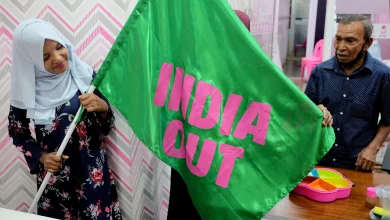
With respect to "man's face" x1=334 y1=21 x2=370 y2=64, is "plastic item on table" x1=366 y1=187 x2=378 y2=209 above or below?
below

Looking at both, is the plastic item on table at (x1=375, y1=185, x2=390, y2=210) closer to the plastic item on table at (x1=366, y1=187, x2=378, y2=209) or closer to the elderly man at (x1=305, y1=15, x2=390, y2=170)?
the plastic item on table at (x1=366, y1=187, x2=378, y2=209)

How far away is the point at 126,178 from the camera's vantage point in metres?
1.99

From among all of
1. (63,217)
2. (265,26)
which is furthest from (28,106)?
Answer: (265,26)

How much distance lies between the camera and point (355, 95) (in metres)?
2.06

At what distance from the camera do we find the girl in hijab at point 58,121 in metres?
1.66

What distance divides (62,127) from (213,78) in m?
0.82

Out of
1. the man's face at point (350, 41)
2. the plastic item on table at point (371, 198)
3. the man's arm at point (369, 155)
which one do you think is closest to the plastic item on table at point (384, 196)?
the plastic item on table at point (371, 198)

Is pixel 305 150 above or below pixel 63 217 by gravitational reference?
above

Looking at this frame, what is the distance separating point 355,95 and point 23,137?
1742 mm

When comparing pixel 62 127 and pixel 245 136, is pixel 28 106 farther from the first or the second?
pixel 245 136

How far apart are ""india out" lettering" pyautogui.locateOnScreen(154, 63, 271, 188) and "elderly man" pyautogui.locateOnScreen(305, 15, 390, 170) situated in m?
0.91

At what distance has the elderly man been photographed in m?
2.03

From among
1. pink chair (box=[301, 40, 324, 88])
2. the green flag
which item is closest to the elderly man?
the green flag

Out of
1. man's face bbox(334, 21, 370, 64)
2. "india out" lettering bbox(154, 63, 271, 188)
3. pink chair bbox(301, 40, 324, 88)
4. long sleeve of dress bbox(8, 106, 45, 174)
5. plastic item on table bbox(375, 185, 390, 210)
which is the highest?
man's face bbox(334, 21, 370, 64)
